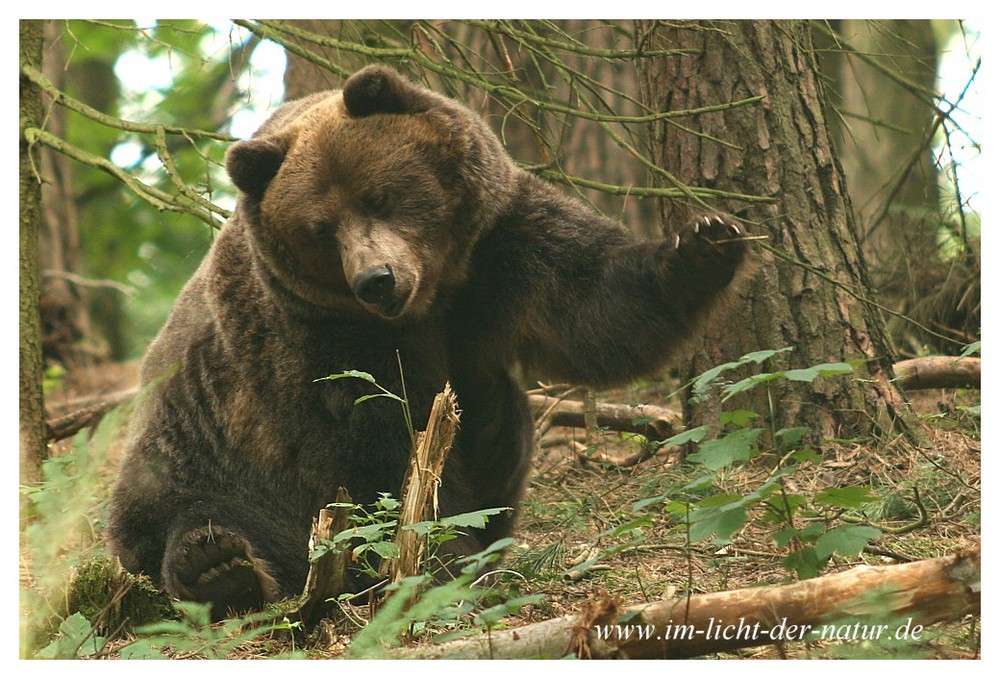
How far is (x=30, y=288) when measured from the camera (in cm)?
677

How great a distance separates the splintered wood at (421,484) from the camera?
4.08 metres

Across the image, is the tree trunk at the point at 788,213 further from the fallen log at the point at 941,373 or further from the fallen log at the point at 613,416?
the fallen log at the point at 613,416

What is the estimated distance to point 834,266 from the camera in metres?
6.04

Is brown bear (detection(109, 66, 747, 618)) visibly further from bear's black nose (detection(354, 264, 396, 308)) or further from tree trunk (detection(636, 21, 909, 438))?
tree trunk (detection(636, 21, 909, 438))

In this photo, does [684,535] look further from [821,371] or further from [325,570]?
[325,570]

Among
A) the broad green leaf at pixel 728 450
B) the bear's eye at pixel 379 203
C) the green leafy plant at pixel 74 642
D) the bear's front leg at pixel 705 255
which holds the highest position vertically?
the bear's eye at pixel 379 203

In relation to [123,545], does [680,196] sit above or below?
above

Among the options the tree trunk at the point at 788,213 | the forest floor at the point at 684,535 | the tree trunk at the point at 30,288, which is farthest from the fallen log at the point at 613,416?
the tree trunk at the point at 30,288

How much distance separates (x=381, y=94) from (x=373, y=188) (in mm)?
504

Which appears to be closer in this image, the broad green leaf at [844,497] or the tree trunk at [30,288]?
the broad green leaf at [844,497]
